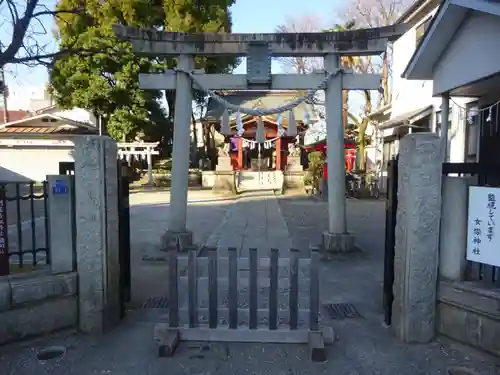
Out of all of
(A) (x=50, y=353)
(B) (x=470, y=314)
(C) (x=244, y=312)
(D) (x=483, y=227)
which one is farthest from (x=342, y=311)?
(A) (x=50, y=353)

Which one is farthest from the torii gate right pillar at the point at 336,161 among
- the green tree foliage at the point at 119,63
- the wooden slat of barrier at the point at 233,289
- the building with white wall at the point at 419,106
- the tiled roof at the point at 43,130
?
the tiled roof at the point at 43,130

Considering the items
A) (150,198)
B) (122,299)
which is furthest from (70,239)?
(150,198)

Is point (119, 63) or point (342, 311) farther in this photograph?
point (119, 63)

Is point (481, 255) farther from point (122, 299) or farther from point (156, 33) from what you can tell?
point (156, 33)

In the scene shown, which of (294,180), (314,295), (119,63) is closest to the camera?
(314,295)

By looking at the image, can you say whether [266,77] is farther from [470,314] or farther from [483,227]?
[470,314]

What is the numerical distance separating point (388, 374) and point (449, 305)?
1007 mm

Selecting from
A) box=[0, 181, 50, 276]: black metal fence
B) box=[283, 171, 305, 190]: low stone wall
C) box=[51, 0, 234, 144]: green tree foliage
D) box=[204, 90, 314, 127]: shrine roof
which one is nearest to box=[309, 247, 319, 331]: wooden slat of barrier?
box=[0, 181, 50, 276]: black metal fence

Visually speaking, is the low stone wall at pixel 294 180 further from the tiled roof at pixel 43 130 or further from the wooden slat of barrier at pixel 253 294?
the wooden slat of barrier at pixel 253 294

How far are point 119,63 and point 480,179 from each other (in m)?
21.8

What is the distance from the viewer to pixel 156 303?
518cm

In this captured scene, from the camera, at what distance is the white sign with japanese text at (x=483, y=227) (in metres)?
3.67

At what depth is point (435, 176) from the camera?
3.92 m

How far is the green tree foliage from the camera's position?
2172cm
